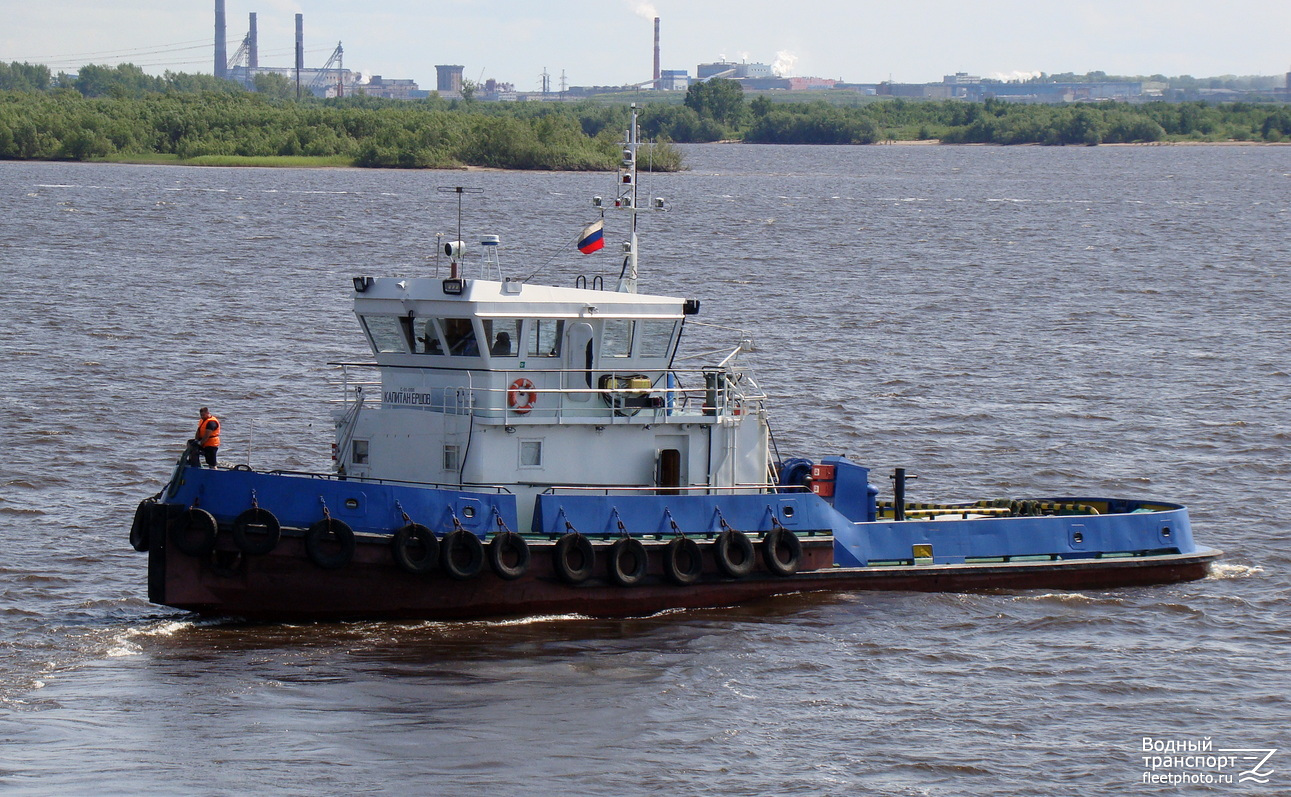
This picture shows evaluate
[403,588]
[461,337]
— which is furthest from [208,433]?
[461,337]

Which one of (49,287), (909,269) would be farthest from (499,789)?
(909,269)

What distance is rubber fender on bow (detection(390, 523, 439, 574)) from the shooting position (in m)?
15.7

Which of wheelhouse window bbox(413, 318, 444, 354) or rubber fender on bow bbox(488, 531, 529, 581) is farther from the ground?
wheelhouse window bbox(413, 318, 444, 354)

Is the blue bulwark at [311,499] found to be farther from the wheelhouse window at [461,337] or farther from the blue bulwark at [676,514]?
the wheelhouse window at [461,337]

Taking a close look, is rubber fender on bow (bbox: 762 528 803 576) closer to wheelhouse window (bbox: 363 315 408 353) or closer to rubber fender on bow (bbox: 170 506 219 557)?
wheelhouse window (bbox: 363 315 408 353)

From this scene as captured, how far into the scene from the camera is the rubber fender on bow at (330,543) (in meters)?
15.6

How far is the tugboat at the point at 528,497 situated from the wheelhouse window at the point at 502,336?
0.02 metres

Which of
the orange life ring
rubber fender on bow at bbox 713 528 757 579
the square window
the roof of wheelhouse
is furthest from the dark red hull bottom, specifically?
the roof of wheelhouse

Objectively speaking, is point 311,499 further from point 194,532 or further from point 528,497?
point 528,497

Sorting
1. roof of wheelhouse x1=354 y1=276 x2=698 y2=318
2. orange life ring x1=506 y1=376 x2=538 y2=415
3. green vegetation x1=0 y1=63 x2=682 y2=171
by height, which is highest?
green vegetation x1=0 y1=63 x2=682 y2=171

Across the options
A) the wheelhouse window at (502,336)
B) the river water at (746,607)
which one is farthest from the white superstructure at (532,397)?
the river water at (746,607)

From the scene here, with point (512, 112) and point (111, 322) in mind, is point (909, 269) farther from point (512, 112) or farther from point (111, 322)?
point (512, 112)

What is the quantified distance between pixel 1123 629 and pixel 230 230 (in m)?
51.1

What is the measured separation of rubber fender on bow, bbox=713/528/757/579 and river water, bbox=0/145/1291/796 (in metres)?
0.57
